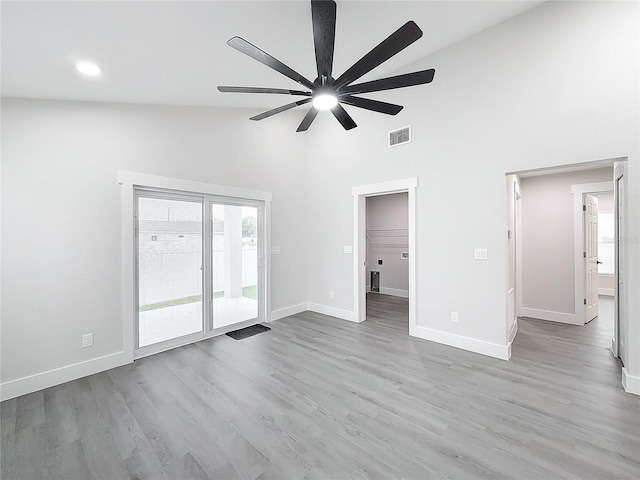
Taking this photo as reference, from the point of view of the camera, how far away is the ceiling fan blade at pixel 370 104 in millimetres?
2395

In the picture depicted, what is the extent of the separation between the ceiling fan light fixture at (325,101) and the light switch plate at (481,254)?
2.47m

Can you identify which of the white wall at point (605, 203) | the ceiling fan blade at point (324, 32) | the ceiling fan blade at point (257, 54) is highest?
the ceiling fan blade at point (324, 32)

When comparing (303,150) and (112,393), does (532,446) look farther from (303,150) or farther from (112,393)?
(303,150)

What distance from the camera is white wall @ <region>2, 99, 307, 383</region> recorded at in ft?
8.39

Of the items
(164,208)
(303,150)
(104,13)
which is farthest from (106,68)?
(303,150)

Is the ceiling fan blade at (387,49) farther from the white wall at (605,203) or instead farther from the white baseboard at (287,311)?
the white wall at (605,203)

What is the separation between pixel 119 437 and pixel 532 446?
2940 millimetres

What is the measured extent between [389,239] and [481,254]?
12.3 ft

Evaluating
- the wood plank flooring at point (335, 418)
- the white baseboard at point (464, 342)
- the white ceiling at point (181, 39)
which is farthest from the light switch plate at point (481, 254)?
the white ceiling at point (181, 39)

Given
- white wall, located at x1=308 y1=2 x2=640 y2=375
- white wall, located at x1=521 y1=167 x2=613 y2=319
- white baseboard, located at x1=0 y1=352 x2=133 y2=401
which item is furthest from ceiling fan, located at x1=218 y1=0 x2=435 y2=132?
white wall, located at x1=521 y1=167 x2=613 y2=319

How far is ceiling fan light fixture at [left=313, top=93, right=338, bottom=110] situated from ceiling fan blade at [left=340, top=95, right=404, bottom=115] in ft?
0.32

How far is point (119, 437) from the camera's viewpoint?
2.01 m

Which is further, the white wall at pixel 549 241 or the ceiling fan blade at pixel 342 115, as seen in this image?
the white wall at pixel 549 241

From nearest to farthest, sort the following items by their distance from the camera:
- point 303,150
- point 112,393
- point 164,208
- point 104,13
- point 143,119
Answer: point 104,13 → point 112,393 → point 143,119 → point 164,208 → point 303,150
